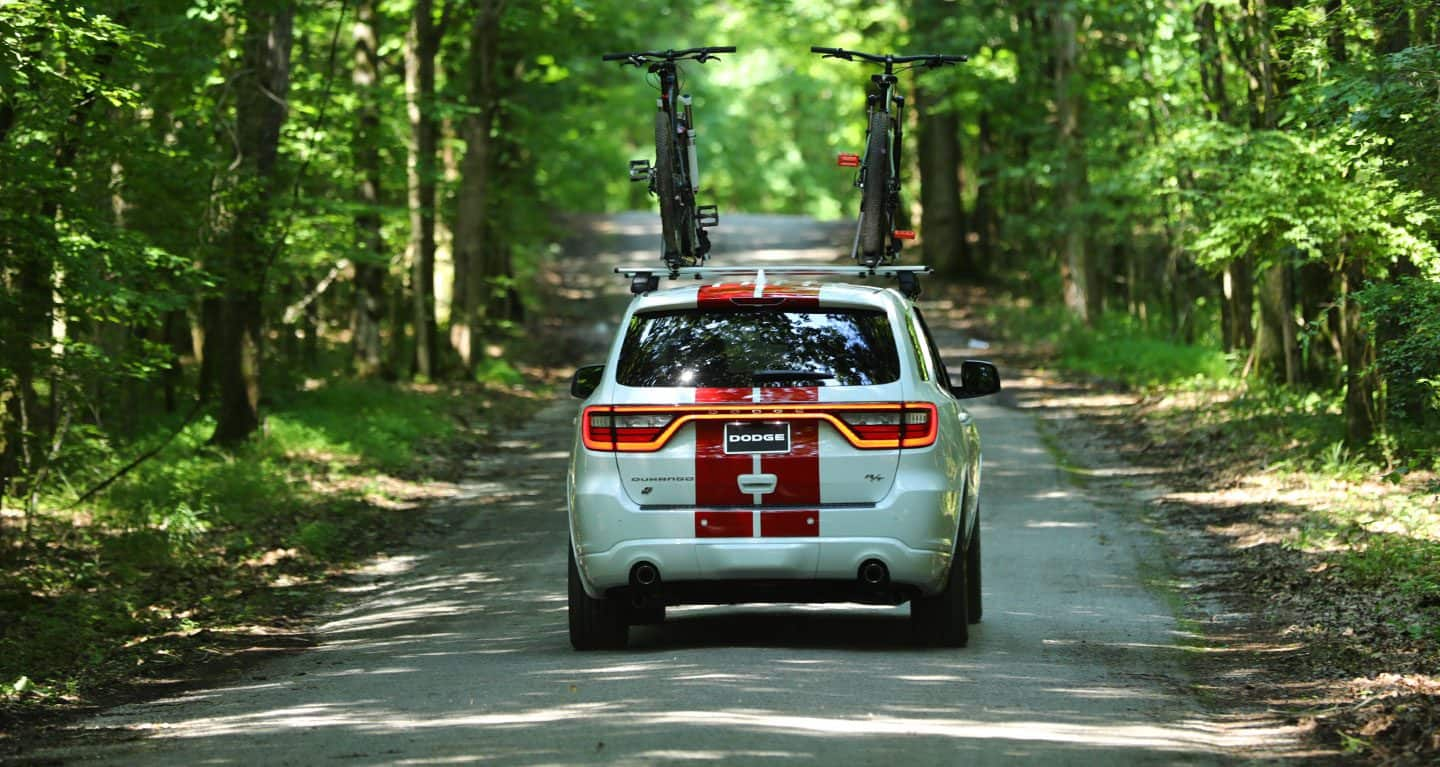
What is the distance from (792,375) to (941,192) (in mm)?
32582

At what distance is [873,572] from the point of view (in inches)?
358

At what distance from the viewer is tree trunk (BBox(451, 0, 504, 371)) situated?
27891 mm

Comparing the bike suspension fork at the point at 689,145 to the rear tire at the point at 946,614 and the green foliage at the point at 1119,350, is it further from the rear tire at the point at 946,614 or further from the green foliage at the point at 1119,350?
the green foliage at the point at 1119,350

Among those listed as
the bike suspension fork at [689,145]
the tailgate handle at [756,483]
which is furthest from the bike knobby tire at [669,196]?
the tailgate handle at [756,483]

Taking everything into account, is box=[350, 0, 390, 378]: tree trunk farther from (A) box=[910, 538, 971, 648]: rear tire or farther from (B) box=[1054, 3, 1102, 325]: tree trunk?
(A) box=[910, 538, 971, 648]: rear tire

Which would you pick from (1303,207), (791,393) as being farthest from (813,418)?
(1303,207)

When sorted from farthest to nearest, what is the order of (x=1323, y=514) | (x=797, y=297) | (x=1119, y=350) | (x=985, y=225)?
(x=985, y=225) < (x=1119, y=350) < (x=1323, y=514) < (x=797, y=297)

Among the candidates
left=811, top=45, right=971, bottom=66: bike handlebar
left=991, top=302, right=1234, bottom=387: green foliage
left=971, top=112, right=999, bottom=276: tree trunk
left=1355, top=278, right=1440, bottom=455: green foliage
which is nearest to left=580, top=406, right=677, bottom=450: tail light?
left=811, top=45, right=971, bottom=66: bike handlebar

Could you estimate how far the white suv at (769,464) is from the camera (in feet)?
29.7

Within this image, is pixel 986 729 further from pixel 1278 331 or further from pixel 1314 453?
pixel 1278 331

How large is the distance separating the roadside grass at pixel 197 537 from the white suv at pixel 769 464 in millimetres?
3236

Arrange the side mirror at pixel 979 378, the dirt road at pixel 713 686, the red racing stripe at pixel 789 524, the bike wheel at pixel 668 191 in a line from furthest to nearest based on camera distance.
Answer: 1. the bike wheel at pixel 668 191
2. the side mirror at pixel 979 378
3. the red racing stripe at pixel 789 524
4. the dirt road at pixel 713 686

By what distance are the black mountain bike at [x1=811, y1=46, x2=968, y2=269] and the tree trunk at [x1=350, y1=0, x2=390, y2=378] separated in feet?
33.2

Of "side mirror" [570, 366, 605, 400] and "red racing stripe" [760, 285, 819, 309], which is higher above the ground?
"red racing stripe" [760, 285, 819, 309]
